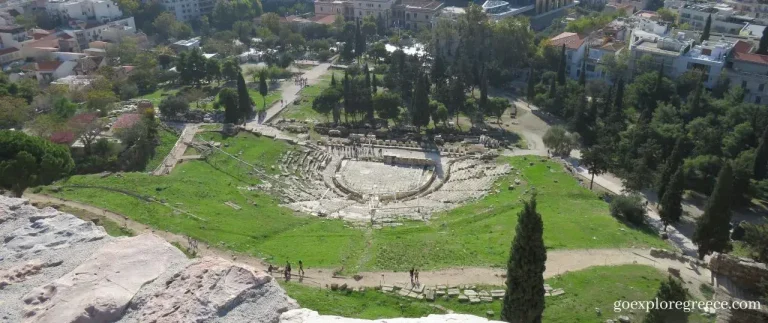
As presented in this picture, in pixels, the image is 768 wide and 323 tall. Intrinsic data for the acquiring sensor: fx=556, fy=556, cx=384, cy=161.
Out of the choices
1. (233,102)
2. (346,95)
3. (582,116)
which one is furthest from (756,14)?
(233,102)

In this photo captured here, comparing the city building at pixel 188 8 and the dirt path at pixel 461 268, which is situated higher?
the city building at pixel 188 8

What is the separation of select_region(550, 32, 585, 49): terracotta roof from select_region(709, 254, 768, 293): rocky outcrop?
59.0 m

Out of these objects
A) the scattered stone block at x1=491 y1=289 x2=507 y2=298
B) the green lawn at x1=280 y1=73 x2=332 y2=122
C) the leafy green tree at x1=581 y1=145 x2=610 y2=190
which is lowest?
the green lawn at x1=280 y1=73 x2=332 y2=122

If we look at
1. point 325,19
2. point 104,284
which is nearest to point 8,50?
point 325,19

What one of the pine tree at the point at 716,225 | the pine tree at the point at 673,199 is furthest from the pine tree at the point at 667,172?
the pine tree at the point at 716,225

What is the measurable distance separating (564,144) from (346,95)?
26.8 metres

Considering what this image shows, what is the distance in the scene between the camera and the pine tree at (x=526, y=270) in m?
24.7

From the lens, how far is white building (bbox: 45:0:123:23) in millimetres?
116188

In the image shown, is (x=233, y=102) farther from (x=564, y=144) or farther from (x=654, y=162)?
(x=654, y=162)

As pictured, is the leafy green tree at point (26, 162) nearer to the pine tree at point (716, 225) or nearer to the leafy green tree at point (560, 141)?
the pine tree at point (716, 225)

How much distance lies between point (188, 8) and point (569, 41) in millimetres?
94454

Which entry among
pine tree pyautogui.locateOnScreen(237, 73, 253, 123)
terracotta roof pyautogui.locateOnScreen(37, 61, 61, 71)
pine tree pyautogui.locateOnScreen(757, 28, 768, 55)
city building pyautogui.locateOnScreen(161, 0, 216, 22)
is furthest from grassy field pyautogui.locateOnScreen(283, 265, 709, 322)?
city building pyautogui.locateOnScreen(161, 0, 216, 22)

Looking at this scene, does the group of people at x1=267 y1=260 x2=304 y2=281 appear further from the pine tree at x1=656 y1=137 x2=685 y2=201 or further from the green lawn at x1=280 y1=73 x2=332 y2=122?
the green lawn at x1=280 y1=73 x2=332 y2=122

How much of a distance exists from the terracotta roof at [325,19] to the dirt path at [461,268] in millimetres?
89332
